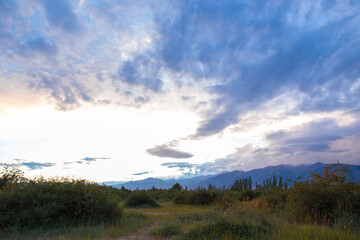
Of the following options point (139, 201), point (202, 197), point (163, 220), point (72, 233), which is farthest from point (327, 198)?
point (139, 201)

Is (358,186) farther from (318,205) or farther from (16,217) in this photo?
(16,217)

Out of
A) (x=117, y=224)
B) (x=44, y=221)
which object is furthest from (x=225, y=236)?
(x=44, y=221)

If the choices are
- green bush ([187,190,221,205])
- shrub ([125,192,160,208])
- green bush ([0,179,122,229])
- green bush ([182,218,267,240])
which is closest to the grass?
green bush ([0,179,122,229])

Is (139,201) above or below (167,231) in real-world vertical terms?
below

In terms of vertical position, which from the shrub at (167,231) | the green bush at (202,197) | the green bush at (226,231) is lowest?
the green bush at (202,197)

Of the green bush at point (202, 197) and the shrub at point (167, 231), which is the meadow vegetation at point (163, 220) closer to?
the shrub at point (167, 231)

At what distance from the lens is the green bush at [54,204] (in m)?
9.46

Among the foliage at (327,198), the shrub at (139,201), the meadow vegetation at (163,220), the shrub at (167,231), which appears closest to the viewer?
the meadow vegetation at (163,220)

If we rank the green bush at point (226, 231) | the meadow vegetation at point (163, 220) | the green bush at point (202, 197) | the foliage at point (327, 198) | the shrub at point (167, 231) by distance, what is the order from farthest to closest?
the green bush at point (202, 197) → the foliage at point (327, 198) → the shrub at point (167, 231) → the meadow vegetation at point (163, 220) → the green bush at point (226, 231)

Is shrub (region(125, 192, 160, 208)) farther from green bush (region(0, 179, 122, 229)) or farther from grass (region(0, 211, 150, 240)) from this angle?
grass (region(0, 211, 150, 240))

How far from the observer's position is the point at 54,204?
32.8 feet

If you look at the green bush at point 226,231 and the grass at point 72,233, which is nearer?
the green bush at point 226,231

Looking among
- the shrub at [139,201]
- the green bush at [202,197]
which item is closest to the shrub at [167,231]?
the shrub at [139,201]

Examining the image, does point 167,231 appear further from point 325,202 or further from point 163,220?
point 325,202
